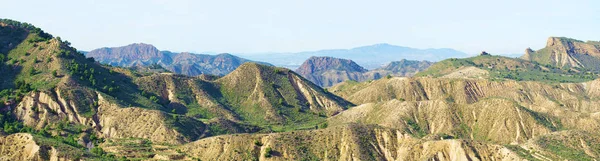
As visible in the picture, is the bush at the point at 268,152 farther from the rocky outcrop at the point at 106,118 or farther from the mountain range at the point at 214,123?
the rocky outcrop at the point at 106,118

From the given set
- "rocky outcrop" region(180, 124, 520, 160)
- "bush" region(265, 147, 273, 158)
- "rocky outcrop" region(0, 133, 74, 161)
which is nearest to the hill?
"rocky outcrop" region(0, 133, 74, 161)

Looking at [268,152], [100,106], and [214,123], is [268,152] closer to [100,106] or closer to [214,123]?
[214,123]

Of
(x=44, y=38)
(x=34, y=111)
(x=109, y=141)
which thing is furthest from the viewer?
(x=44, y=38)

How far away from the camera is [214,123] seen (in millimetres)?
157375

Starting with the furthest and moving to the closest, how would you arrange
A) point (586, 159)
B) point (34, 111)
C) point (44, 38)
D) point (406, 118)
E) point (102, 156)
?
point (44, 38), point (406, 118), point (34, 111), point (586, 159), point (102, 156)

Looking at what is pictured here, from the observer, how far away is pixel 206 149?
125062mm

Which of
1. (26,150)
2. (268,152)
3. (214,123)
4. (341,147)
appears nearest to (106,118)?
(214,123)

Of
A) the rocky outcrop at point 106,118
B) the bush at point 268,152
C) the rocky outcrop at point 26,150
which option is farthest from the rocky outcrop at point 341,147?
the rocky outcrop at point 26,150

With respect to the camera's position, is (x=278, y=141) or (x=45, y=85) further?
(x=45, y=85)

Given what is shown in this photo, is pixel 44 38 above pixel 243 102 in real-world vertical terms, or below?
above

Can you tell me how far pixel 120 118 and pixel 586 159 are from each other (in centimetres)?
10681

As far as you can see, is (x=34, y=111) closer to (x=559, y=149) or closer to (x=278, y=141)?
(x=278, y=141)

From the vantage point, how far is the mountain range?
401 ft

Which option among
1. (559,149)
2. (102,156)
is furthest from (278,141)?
(559,149)
